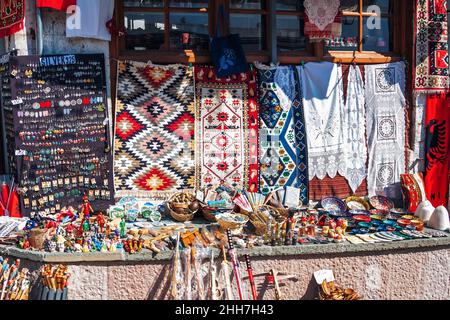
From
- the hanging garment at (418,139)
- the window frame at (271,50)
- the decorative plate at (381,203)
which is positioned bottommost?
the decorative plate at (381,203)

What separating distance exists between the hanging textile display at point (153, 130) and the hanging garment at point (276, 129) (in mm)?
933

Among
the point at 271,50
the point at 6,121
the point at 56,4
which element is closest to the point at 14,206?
the point at 6,121

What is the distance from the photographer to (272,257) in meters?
6.40

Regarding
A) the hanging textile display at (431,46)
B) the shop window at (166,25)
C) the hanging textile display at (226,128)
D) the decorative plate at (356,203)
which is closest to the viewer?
the shop window at (166,25)

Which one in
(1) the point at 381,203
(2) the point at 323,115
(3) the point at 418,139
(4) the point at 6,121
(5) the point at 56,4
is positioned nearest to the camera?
(5) the point at 56,4

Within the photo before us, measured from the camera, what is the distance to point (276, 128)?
7770 mm

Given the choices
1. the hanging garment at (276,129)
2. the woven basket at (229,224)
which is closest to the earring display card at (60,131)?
the woven basket at (229,224)

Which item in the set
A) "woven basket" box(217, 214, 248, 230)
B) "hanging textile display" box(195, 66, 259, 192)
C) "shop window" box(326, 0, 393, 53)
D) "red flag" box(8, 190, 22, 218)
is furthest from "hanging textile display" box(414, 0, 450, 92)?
"red flag" box(8, 190, 22, 218)

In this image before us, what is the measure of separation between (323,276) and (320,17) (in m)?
3.34

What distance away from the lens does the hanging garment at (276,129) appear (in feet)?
25.4

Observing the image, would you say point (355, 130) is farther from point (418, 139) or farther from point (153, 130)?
point (153, 130)

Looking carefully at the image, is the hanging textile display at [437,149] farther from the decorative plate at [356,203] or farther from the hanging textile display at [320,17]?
the hanging textile display at [320,17]

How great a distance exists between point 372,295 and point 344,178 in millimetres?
1853
